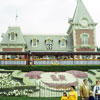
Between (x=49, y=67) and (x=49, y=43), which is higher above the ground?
(x=49, y=43)

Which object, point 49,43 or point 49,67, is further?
point 49,43

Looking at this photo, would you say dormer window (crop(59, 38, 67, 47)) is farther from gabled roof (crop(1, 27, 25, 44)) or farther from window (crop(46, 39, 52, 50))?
gabled roof (crop(1, 27, 25, 44))

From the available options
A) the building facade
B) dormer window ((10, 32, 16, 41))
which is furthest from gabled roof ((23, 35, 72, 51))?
dormer window ((10, 32, 16, 41))

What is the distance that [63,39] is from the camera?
45.6m

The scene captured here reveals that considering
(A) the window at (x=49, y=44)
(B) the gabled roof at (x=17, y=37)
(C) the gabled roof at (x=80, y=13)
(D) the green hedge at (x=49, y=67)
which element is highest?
(C) the gabled roof at (x=80, y=13)

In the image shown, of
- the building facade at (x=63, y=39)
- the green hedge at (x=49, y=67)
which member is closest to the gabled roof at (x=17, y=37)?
the building facade at (x=63, y=39)

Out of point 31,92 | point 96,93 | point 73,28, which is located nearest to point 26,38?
point 73,28

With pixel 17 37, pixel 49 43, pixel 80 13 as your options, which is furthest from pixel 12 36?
pixel 80 13

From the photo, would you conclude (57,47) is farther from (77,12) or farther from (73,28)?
(77,12)

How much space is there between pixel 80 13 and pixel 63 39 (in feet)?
19.2

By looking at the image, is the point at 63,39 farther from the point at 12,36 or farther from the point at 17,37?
the point at 12,36

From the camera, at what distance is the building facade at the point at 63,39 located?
141 ft

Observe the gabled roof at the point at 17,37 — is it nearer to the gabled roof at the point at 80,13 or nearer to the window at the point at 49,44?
the window at the point at 49,44

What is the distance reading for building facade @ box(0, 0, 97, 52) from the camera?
141 feet
